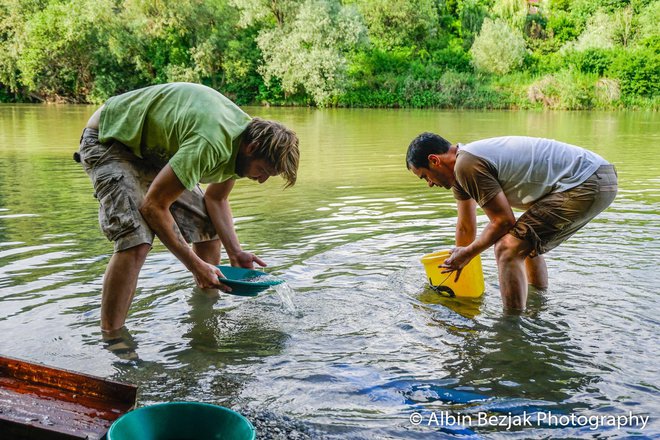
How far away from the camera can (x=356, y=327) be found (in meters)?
4.36

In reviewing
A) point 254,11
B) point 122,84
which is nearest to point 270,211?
point 254,11

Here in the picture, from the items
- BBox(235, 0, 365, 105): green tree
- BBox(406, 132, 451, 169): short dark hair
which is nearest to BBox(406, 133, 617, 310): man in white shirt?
BBox(406, 132, 451, 169): short dark hair

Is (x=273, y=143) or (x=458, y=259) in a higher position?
(x=273, y=143)

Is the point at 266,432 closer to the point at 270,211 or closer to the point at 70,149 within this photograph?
the point at 270,211

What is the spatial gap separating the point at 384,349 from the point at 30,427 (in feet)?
7.09

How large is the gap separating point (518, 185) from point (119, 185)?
2641 millimetres

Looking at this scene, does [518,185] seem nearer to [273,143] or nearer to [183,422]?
[273,143]

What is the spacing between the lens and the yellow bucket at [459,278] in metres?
4.89

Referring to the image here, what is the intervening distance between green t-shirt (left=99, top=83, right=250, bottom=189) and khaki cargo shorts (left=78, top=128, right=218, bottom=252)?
75mm

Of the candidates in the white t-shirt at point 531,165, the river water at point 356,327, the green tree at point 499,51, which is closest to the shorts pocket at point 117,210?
the river water at point 356,327

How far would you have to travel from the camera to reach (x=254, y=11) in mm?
38562

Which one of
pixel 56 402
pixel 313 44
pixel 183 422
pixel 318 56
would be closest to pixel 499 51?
pixel 318 56

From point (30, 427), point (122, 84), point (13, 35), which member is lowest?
point (30, 427)

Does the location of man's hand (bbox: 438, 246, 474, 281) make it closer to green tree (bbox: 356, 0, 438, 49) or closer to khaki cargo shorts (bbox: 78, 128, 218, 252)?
khaki cargo shorts (bbox: 78, 128, 218, 252)
